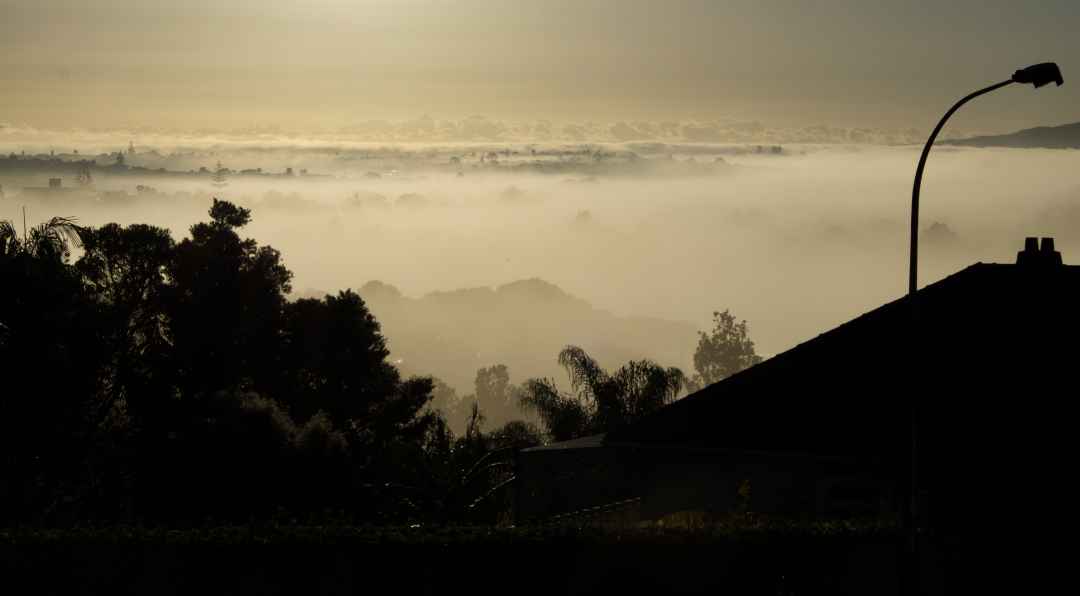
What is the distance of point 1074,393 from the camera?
86.3 feet

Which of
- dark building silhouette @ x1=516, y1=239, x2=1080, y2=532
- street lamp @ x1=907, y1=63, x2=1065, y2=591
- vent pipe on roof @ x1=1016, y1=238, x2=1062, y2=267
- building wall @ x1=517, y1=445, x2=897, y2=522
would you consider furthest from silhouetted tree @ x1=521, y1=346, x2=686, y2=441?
street lamp @ x1=907, y1=63, x2=1065, y2=591

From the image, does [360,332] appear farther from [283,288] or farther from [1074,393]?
[1074,393]

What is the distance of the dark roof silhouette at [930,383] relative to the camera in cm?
2625

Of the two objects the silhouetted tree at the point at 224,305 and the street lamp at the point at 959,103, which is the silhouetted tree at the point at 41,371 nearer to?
the silhouetted tree at the point at 224,305

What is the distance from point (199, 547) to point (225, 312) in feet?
116

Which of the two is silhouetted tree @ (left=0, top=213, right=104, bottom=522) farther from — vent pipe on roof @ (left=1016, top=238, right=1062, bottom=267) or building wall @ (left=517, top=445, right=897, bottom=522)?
vent pipe on roof @ (left=1016, top=238, right=1062, bottom=267)

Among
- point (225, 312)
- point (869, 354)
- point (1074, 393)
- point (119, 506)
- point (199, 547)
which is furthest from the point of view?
point (225, 312)

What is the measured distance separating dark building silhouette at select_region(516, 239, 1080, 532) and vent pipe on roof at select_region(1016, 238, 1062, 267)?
4cm

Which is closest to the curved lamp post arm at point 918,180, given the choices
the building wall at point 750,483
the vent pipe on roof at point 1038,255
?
the building wall at point 750,483

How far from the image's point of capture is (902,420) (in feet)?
87.2

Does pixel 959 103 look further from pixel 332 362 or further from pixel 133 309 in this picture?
pixel 133 309

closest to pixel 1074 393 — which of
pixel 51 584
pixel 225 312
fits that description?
pixel 51 584

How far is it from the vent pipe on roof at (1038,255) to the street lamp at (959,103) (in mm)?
Result: 9024

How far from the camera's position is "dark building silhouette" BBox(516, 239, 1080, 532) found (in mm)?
25344
